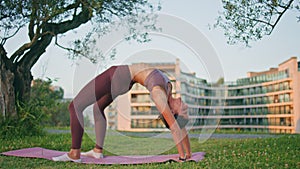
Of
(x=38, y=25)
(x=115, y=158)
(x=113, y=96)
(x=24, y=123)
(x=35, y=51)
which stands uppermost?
(x=38, y=25)

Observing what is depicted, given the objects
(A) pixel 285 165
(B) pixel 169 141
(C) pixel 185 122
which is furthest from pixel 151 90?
(B) pixel 169 141

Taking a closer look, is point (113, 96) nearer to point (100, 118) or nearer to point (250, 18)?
point (100, 118)

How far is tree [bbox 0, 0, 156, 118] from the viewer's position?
279 inches

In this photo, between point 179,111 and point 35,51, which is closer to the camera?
point 179,111

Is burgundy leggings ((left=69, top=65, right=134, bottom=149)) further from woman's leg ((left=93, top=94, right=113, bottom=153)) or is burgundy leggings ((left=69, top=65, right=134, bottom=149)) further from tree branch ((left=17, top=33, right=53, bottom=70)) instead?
tree branch ((left=17, top=33, right=53, bottom=70))

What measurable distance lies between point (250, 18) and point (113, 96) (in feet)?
6.77

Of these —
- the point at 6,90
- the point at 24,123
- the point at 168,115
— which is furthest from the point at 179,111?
the point at 6,90

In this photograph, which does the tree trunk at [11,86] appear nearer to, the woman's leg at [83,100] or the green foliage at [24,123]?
the green foliage at [24,123]

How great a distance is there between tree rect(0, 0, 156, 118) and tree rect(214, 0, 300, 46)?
265 cm

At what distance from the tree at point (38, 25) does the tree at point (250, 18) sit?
2.65 metres

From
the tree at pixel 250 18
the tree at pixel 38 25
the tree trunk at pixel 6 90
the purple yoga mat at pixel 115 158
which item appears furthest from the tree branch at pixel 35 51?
the tree at pixel 250 18

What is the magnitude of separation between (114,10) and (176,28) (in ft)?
7.57

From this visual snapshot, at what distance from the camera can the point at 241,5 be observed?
504 cm

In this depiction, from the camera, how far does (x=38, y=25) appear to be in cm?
760
